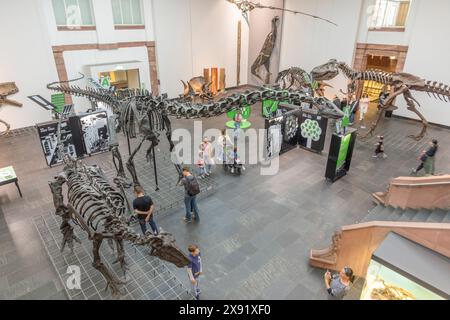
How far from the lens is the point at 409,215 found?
20.8ft

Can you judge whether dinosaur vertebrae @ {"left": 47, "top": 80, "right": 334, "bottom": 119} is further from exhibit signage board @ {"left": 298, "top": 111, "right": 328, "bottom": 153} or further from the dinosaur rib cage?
exhibit signage board @ {"left": 298, "top": 111, "right": 328, "bottom": 153}

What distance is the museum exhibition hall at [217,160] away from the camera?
17.6 feet

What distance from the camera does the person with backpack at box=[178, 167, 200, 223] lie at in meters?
6.79

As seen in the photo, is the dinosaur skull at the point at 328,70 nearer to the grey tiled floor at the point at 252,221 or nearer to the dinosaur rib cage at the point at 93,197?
the grey tiled floor at the point at 252,221

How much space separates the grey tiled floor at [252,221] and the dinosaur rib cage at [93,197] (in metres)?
1.59

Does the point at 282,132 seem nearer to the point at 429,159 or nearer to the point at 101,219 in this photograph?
the point at 429,159

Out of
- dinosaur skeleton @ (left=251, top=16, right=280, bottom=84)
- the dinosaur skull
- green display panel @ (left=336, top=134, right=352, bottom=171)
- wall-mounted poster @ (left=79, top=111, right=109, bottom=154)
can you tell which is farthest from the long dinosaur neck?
wall-mounted poster @ (left=79, top=111, right=109, bottom=154)

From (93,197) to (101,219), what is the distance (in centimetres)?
55

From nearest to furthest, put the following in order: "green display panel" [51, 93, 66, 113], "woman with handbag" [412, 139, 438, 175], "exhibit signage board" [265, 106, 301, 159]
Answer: "woman with handbag" [412, 139, 438, 175], "exhibit signage board" [265, 106, 301, 159], "green display panel" [51, 93, 66, 113]

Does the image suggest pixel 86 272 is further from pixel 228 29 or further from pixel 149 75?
pixel 228 29

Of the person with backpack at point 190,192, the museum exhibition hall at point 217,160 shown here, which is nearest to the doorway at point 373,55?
the museum exhibition hall at point 217,160

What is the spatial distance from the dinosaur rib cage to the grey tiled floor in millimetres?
1589

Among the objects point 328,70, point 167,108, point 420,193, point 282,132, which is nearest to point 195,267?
point 167,108

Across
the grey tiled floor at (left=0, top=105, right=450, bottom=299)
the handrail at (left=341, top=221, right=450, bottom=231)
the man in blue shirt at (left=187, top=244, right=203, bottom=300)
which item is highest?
the handrail at (left=341, top=221, right=450, bottom=231)
